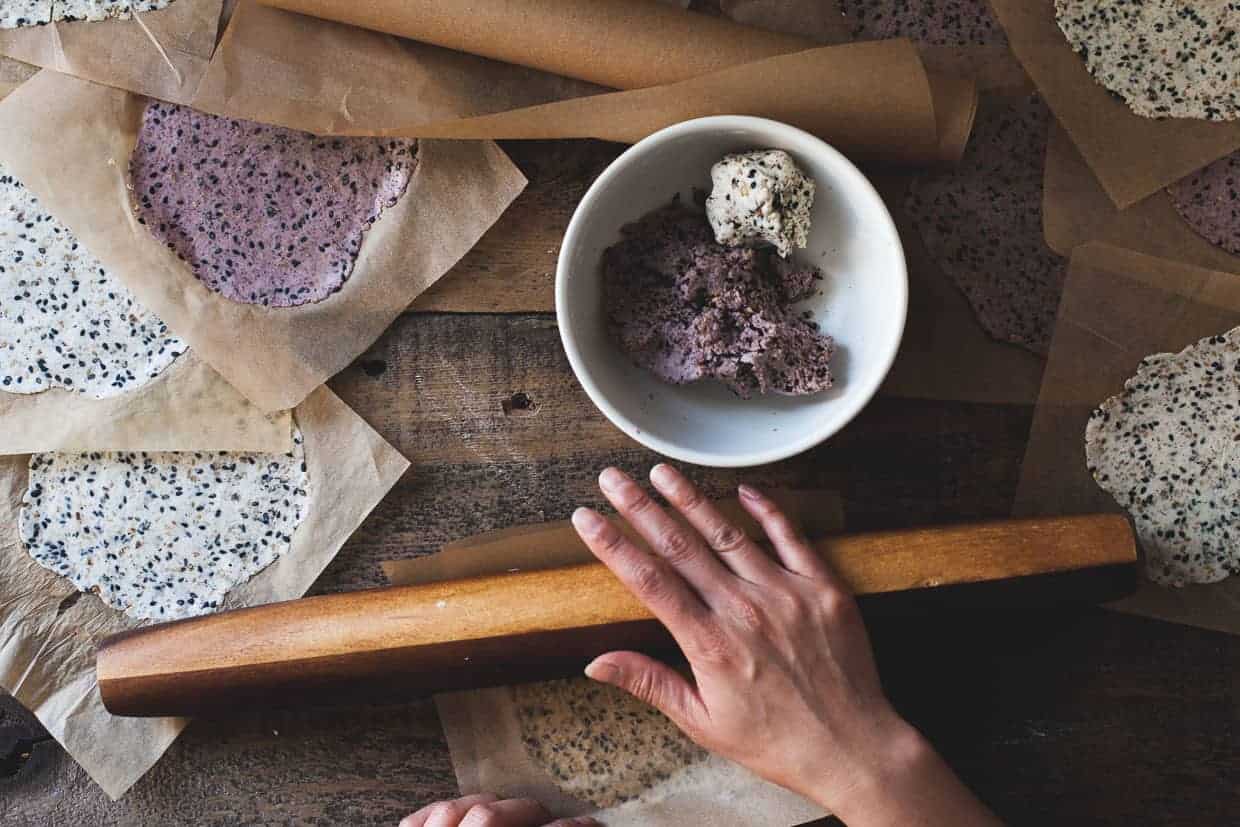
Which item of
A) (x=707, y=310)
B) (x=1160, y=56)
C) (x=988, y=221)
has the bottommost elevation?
(x=707, y=310)

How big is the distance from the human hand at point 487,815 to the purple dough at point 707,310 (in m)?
0.53

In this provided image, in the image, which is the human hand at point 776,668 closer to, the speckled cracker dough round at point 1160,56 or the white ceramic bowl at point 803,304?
the white ceramic bowl at point 803,304

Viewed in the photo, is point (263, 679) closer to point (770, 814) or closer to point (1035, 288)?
point (770, 814)

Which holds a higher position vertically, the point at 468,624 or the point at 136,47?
the point at 136,47

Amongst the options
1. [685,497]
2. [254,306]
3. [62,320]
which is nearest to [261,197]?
[254,306]

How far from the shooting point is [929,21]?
3.97 ft

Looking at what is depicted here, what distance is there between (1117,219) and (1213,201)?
0.11 m

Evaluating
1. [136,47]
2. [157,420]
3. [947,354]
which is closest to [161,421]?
[157,420]

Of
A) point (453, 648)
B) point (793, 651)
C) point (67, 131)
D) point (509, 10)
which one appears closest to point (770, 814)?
point (793, 651)

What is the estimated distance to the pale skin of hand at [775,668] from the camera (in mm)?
1102

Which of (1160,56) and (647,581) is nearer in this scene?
(647,581)

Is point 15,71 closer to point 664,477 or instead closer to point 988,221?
point 664,477

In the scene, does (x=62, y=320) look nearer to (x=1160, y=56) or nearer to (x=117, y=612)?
(x=117, y=612)

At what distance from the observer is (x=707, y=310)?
Answer: 1.09 m
